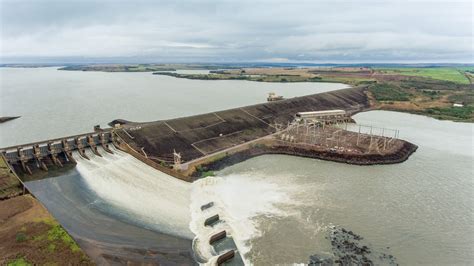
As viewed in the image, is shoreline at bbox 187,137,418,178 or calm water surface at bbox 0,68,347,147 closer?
shoreline at bbox 187,137,418,178

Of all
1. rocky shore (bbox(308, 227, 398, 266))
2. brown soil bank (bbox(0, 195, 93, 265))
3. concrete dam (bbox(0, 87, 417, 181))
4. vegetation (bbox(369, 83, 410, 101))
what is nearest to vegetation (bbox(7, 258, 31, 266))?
brown soil bank (bbox(0, 195, 93, 265))

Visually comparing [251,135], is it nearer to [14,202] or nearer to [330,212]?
[330,212]

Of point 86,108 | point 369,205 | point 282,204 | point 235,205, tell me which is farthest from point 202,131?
point 86,108

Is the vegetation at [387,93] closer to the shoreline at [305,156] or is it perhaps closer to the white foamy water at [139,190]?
the shoreline at [305,156]

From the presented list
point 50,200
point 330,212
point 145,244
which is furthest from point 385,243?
point 50,200

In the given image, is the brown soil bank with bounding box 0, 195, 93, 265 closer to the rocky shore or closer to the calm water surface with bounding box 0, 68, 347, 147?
the rocky shore

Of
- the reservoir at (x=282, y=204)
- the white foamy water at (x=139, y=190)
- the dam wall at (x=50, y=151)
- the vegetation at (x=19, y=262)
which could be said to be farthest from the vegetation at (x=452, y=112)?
the vegetation at (x=19, y=262)
